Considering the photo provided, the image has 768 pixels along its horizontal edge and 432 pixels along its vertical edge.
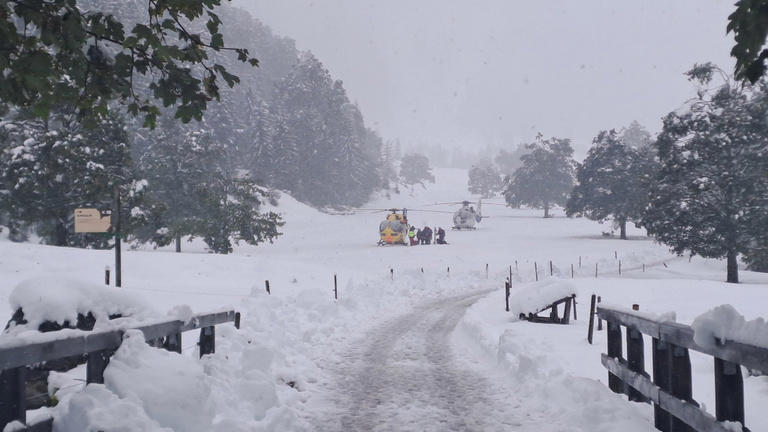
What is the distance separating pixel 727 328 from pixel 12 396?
16.3 feet

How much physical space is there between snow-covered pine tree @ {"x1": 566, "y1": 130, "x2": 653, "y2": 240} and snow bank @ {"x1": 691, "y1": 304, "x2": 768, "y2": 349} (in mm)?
57111

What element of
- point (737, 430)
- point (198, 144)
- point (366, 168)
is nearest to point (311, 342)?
point (737, 430)

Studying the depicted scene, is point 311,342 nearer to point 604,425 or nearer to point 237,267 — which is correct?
point 604,425

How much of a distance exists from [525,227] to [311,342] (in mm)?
66425

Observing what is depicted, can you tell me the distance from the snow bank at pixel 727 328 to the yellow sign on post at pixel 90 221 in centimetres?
1827

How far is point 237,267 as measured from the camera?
2773 cm

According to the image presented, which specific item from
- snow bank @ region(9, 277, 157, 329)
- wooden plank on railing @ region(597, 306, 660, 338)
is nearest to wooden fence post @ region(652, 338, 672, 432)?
wooden plank on railing @ region(597, 306, 660, 338)

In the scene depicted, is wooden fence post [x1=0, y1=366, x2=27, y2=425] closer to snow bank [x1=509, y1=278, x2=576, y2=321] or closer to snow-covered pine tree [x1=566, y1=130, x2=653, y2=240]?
snow bank [x1=509, y1=278, x2=576, y2=321]

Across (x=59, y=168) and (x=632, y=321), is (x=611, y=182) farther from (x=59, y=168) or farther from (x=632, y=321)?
(x=632, y=321)

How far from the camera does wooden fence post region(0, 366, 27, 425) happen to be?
354cm

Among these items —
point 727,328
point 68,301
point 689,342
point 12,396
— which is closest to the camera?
point 12,396

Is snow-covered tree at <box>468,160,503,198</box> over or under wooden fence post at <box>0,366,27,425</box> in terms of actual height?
over

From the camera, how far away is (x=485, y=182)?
5566 inches

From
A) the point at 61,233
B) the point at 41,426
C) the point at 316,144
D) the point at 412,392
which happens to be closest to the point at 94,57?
the point at 41,426
